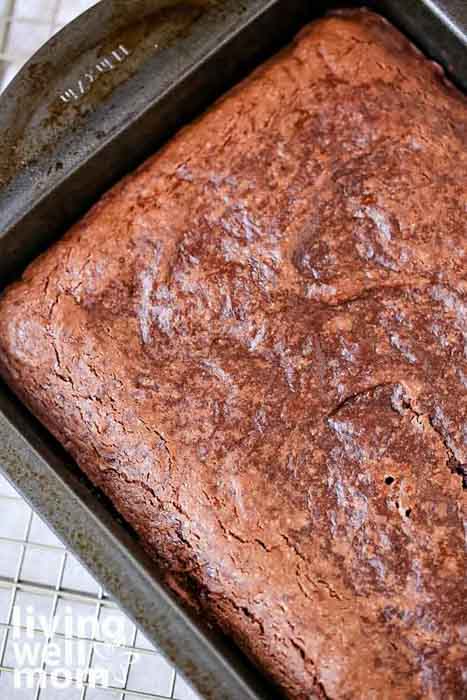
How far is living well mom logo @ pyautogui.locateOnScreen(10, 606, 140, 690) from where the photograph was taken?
165cm

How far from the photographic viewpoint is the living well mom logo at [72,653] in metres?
1.65

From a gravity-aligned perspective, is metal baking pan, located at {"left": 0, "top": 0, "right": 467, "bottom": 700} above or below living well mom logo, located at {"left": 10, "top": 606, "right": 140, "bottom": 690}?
above

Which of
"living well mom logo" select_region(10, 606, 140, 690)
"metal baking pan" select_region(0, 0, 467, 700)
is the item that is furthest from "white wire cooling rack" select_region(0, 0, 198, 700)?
"metal baking pan" select_region(0, 0, 467, 700)

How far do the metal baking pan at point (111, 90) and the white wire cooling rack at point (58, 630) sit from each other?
376 mm

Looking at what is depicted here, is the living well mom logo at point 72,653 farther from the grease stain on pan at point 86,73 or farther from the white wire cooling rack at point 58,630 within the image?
the grease stain on pan at point 86,73

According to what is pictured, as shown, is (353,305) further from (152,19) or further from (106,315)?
(152,19)

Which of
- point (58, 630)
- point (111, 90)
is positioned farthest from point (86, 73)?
point (58, 630)

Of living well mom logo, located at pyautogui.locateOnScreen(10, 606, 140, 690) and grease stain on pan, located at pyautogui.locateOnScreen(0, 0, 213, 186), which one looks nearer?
grease stain on pan, located at pyautogui.locateOnScreen(0, 0, 213, 186)

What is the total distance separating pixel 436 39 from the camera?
1398 millimetres

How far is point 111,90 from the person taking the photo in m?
1.39

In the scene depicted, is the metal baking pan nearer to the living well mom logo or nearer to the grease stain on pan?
the grease stain on pan

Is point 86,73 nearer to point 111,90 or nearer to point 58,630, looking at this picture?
point 111,90

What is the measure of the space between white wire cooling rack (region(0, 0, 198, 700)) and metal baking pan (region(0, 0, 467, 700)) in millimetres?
376

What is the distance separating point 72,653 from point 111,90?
1.09 metres
